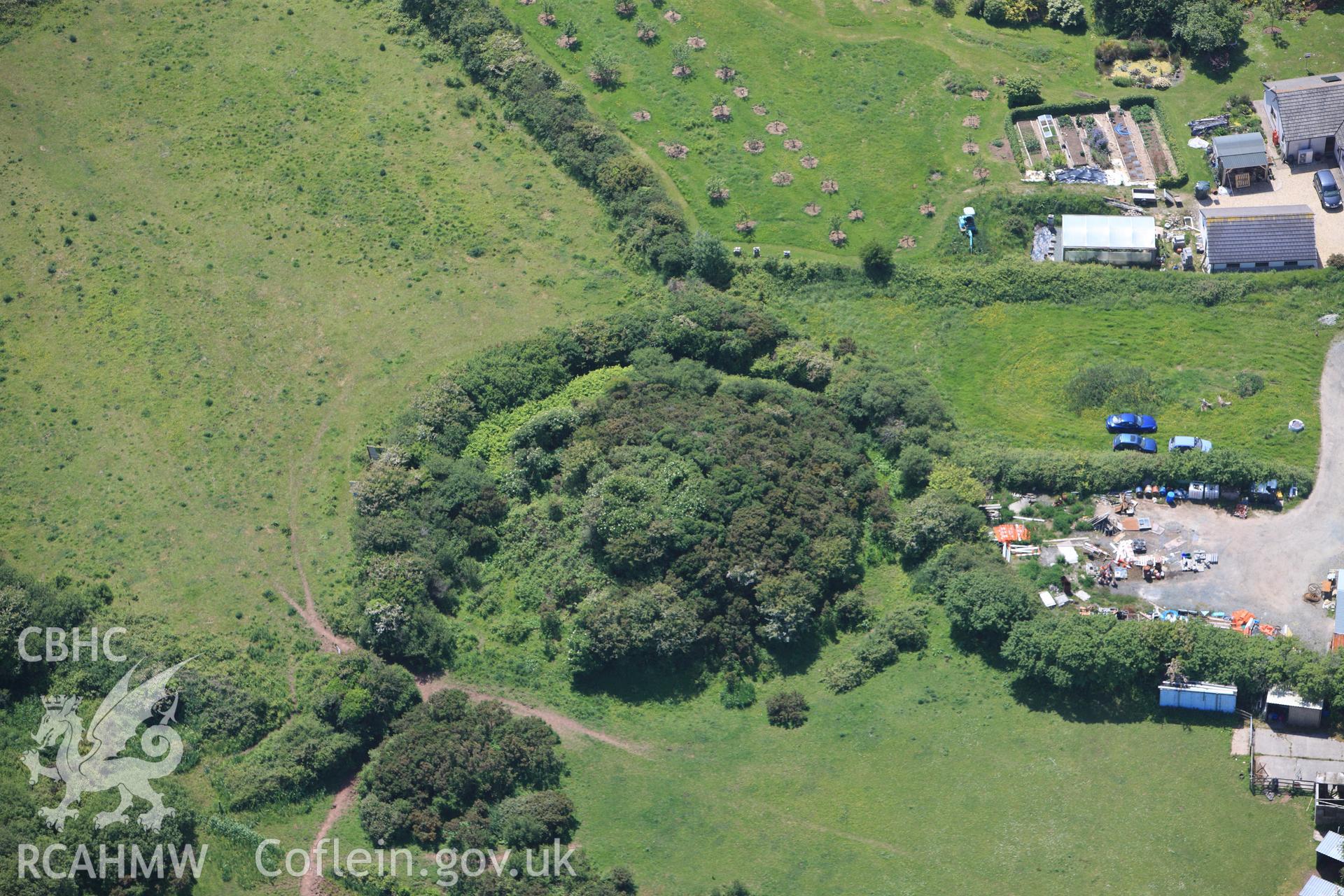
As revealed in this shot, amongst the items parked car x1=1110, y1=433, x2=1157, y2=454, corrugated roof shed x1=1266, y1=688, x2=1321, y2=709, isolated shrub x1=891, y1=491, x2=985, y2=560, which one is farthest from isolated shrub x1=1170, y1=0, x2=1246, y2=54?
corrugated roof shed x1=1266, y1=688, x2=1321, y2=709

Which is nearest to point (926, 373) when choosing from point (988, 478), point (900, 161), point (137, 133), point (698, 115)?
point (988, 478)

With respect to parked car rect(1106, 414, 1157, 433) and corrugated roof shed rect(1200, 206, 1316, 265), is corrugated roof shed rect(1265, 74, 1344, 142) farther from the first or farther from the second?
parked car rect(1106, 414, 1157, 433)

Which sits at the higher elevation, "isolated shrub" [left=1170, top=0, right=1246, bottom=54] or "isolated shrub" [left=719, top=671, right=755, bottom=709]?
"isolated shrub" [left=1170, top=0, right=1246, bottom=54]

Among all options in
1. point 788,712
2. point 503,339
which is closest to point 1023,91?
point 503,339

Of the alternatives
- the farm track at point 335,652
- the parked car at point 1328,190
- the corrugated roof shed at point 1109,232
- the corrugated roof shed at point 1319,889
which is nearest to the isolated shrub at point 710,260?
the corrugated roof shed at point 1109,232

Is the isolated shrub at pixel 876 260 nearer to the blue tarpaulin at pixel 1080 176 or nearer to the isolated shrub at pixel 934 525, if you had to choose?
the blue tarpaulin at pixel 1080 176

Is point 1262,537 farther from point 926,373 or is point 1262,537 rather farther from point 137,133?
point 137,133
